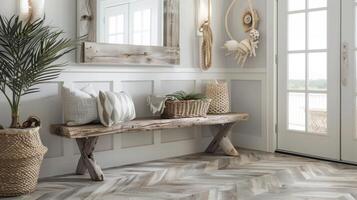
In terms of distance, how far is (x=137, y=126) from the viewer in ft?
11.3

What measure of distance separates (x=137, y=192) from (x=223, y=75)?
2.15 m

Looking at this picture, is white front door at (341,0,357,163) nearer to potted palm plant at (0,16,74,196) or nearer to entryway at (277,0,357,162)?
entryway at (277,0,357,162)

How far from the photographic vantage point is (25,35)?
2.98 meters

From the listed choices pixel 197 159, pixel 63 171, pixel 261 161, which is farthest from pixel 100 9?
pixel 261 161

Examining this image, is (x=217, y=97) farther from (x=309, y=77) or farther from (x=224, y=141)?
(x=309, y=77)

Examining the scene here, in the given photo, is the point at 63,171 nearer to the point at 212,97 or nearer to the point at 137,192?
the point at 137,192

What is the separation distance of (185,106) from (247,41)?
117 cm

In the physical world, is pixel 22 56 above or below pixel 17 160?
above

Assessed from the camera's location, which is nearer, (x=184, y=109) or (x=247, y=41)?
(x=184, y=109)

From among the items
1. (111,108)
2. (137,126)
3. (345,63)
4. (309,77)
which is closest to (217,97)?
(309,77)

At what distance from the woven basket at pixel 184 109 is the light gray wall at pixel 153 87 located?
32 centimetres

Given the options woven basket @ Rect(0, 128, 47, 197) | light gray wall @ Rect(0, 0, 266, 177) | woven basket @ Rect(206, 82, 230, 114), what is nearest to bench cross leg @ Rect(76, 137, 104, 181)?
light gray wall @ Rect(0, 0, 266, 177)

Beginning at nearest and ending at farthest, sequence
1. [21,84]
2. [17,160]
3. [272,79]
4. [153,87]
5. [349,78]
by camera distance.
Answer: [17,160]
[21,84]
[349,78]
[153,87]
[272,79]

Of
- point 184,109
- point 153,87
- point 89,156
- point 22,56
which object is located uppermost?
point 22,56
